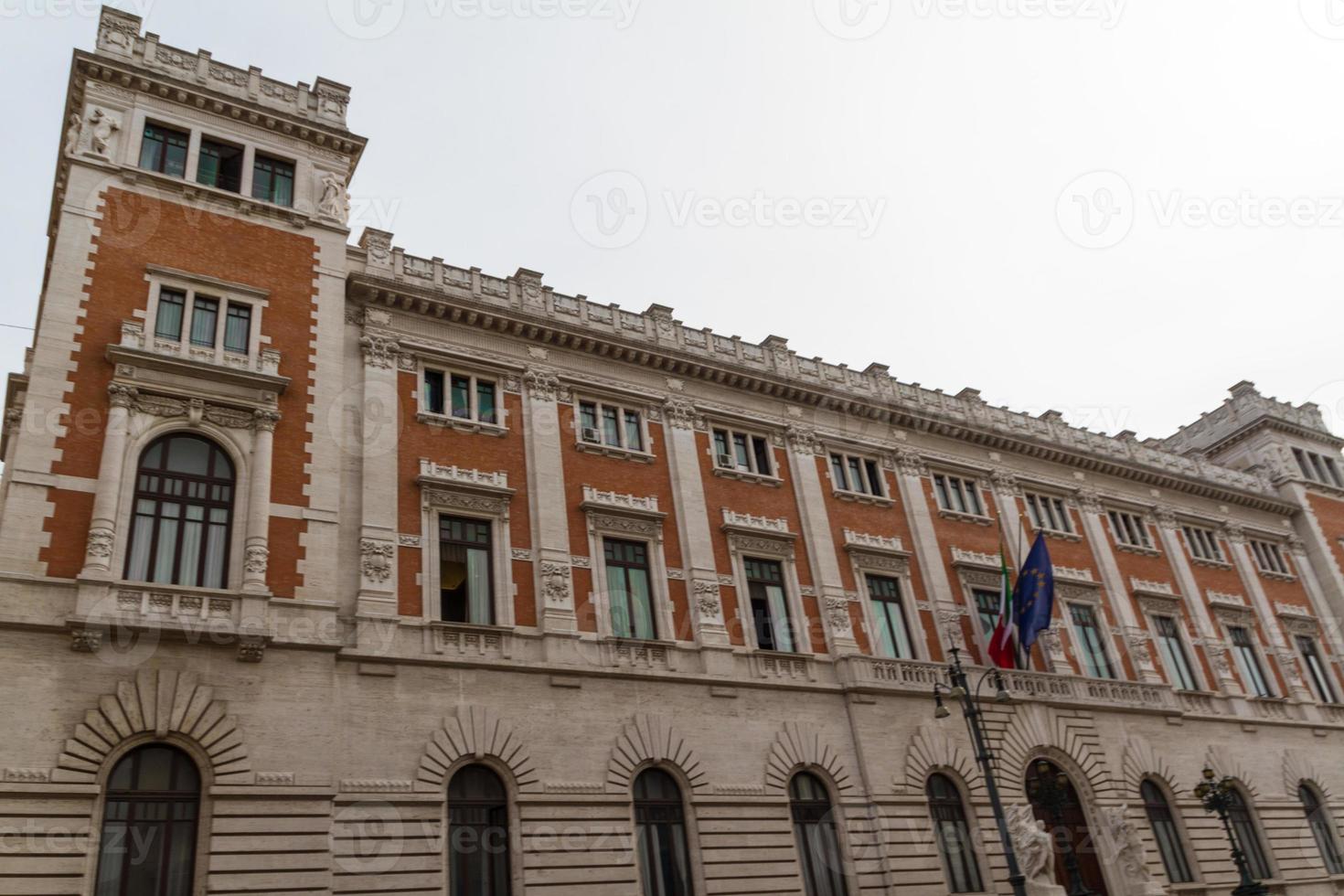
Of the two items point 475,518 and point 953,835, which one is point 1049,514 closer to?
point 953,835

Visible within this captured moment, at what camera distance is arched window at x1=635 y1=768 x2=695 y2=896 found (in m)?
22.7

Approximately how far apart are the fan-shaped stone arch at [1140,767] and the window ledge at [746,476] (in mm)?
14130

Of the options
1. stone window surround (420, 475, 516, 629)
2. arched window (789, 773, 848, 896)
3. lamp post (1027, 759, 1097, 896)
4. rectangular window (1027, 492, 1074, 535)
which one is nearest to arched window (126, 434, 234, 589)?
Answer: stone window surround (420, 475, 516, 629)

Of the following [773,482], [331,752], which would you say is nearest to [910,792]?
[773,482]

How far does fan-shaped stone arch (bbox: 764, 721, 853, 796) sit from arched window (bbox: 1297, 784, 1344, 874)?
2107 centimetres

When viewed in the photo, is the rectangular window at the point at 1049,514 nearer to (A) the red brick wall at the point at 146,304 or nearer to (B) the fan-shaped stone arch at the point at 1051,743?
(B) the fan-shaped stone arch at the point at 1051,743

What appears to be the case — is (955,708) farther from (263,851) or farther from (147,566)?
(147,566)

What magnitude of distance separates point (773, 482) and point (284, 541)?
1446cm

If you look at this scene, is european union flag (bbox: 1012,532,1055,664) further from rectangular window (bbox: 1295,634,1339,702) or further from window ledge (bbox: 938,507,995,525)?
rectangular window (bbox: 1295,634,1339,702)

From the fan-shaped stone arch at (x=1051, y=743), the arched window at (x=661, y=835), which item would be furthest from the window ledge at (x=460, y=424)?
the fan-shaped stone arch at (x=1051, y=743)

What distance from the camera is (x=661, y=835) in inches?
917

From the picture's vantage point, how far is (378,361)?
2550 cm

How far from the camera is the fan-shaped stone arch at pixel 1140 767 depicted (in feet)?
104

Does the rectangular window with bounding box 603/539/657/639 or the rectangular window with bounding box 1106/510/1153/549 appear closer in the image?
the rectangular window with bounding box 603/539/657/639
